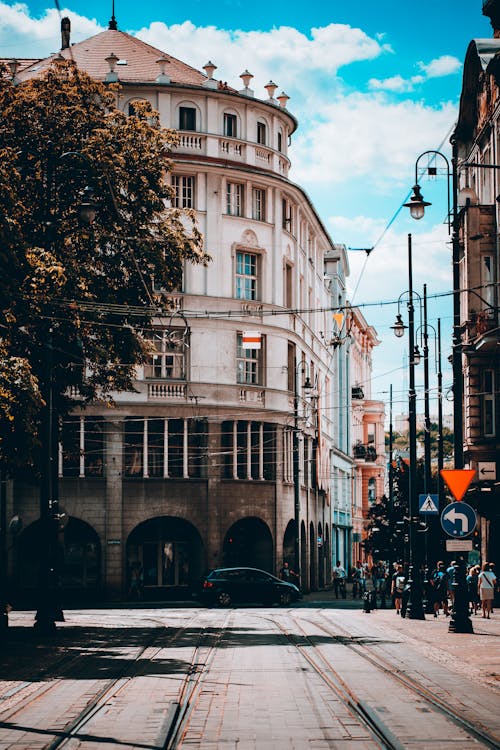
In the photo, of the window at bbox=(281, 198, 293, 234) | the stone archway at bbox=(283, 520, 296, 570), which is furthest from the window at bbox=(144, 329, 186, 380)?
the stone archway at bbox=(283, 520, 296, 570)

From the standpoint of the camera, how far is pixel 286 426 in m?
59.6

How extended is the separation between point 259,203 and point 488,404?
Answer: 68.9 feet

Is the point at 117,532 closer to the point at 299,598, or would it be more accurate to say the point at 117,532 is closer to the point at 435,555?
the point at 299,598

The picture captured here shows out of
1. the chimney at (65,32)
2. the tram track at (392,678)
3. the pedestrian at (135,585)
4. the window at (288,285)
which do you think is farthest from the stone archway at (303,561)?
the tram track at (392,678)

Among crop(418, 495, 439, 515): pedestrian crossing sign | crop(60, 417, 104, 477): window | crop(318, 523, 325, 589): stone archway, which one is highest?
crop(60, 417, 104, 477): window

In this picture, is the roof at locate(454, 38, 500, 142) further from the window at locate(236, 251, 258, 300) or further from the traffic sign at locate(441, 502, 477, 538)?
the traffic sign at locate(441, 502, 477, 538)

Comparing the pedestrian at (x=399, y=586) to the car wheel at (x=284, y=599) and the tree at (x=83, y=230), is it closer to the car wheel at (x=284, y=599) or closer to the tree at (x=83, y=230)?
the car wheel at (x=284, y=599)

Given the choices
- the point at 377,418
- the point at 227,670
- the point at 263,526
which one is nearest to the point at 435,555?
the point at 263,526

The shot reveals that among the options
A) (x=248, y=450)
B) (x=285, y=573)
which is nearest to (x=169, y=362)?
(x=248, y=450)

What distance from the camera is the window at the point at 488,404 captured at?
4280 centimetres

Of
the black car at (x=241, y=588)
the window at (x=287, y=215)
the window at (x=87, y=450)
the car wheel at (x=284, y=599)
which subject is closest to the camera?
the black car at (x=241, y=588)

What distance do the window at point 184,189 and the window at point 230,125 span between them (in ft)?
9.87

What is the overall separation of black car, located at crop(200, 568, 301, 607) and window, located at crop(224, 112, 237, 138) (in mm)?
22115

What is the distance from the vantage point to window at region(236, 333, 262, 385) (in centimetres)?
5750
